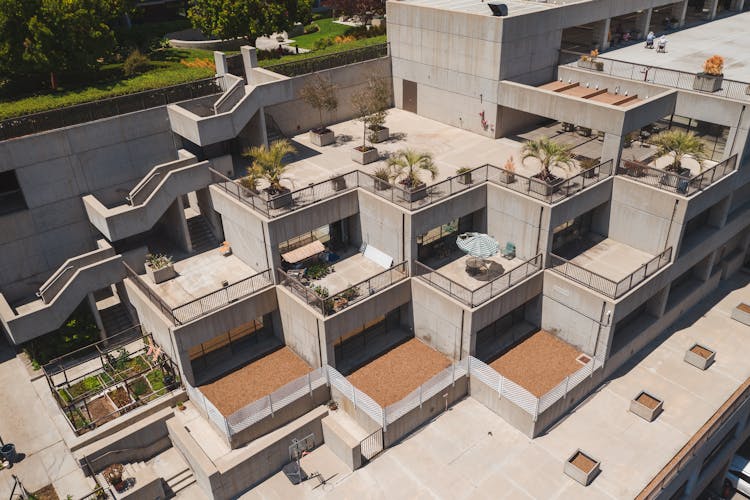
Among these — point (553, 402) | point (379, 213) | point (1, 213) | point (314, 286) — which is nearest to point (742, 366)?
point (553, 402)

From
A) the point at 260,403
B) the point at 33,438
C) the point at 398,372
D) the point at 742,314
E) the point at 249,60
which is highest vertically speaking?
the point at 249,60

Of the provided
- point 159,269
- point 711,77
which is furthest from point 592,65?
point 159,269

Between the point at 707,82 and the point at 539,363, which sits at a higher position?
the point at 707,82

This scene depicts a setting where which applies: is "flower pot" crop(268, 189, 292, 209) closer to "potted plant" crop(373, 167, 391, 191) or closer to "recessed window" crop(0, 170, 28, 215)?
"potted plant" crop(373, 167, 391, 191)

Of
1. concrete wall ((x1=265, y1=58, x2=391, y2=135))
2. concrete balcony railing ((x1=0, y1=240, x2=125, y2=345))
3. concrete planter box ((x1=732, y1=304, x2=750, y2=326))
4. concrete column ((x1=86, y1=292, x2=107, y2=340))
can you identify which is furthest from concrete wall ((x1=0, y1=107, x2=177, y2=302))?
concrete planter box ((x1=732, y1=304, x2=750, y2=326))

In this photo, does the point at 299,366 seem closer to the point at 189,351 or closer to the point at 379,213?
the point at 189,351

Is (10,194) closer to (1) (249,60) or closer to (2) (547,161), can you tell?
(1) (249,60)
